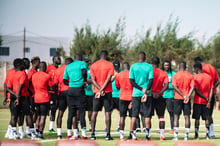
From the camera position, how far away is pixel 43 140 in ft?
45.3

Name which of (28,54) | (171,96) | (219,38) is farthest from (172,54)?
(28,54)

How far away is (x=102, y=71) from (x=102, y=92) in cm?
53

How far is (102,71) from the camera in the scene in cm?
1403

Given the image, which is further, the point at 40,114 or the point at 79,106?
the point at 40,114

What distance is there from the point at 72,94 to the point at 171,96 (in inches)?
139

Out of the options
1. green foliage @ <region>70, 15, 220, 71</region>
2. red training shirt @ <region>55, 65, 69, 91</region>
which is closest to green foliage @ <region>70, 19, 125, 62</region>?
green foliage @ <region>70, 15, 220, 71</region>

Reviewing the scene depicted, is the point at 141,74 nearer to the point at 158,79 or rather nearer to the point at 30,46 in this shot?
the point at 158,79

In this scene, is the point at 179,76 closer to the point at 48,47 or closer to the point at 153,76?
the point at 153,76

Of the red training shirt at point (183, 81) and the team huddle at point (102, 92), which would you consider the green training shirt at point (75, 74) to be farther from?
the red training shirt at point (183, 81)

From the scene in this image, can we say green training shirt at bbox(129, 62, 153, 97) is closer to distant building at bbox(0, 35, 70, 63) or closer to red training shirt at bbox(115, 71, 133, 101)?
red training shirt at bbox(115, 71, 133, 101)

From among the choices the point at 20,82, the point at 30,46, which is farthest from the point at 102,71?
the point at 30,46

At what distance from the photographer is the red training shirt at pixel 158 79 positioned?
1439 centimetres

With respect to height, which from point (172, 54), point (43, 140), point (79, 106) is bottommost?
point (43, 140)

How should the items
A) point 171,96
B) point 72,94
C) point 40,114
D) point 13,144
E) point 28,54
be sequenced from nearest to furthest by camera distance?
1. point 13,144
2. point 72,94
3. point 40,114
4. point 171,96
5. point 28,54
